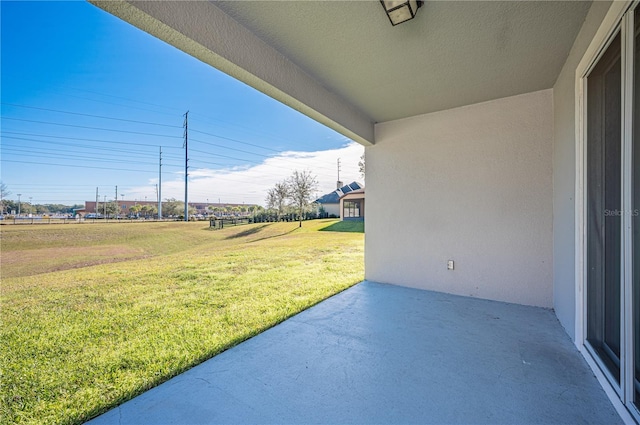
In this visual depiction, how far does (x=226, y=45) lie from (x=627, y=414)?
2.98 m

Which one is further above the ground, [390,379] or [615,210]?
[615,210]

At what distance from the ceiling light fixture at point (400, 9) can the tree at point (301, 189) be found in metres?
11.8

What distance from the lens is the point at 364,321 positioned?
8.02 feet

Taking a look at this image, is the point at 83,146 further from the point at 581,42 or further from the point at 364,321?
the point at 581,42

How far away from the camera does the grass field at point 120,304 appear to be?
1.49 metres

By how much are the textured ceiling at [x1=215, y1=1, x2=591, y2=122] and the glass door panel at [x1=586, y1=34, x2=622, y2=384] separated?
1.64ft

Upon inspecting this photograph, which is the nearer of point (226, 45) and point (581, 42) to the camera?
point (226, 45)

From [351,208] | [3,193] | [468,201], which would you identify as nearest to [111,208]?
[3,193]

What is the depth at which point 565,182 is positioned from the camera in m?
2.19

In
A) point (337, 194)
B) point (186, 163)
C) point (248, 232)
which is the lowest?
point (248, 232)

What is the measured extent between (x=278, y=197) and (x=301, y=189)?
4.78 feet

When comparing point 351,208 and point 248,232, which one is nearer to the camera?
point 248,232

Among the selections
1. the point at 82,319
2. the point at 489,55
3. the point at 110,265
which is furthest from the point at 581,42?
the point at 110,265

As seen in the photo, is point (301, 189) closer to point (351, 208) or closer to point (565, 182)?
point (351, 208)
